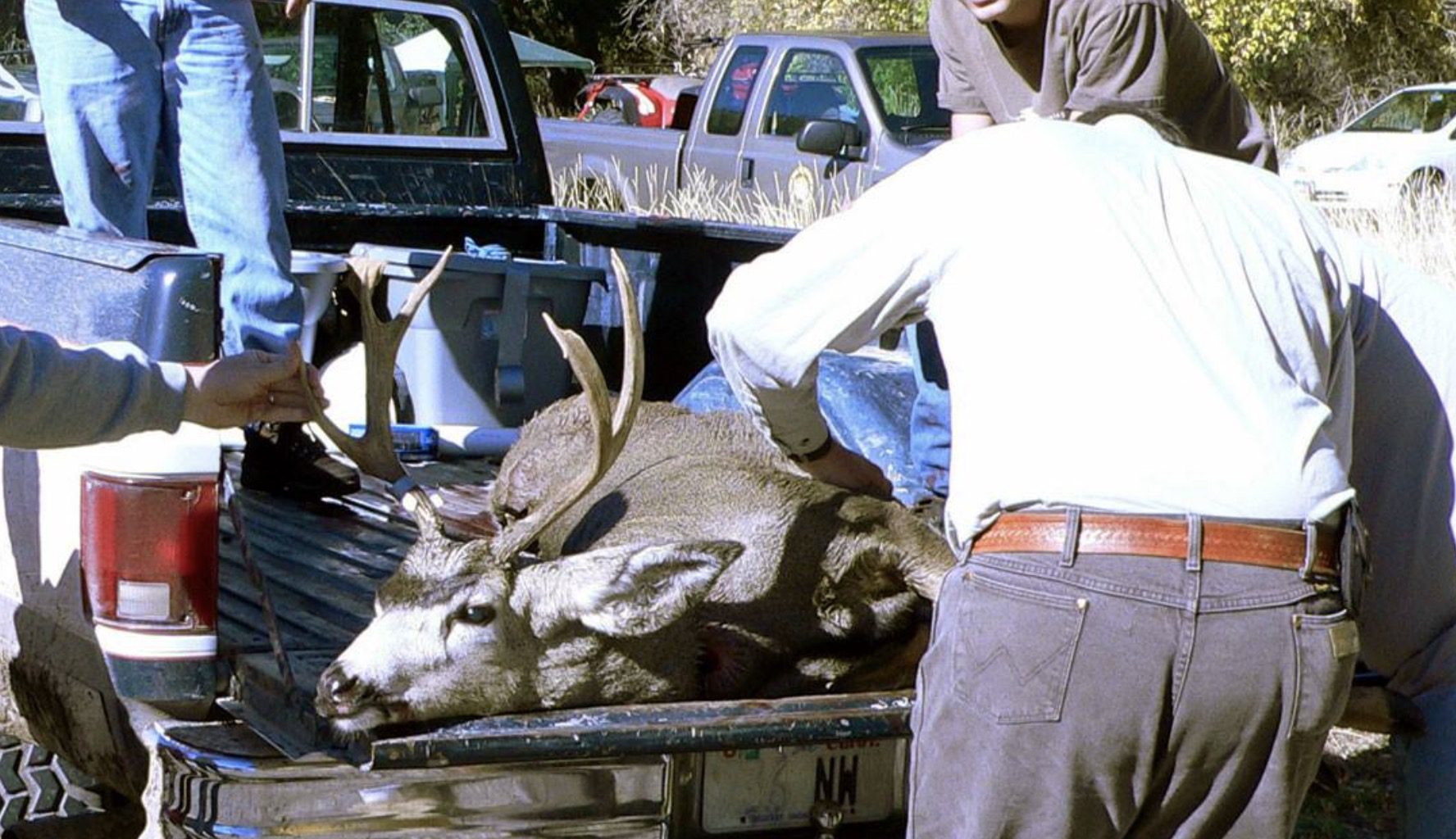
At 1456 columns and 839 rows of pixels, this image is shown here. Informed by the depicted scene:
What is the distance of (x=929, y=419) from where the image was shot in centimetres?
478

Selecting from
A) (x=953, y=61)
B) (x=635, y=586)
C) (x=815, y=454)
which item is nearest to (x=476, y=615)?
(x=635, y=586)

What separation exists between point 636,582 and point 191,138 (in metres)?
1.99

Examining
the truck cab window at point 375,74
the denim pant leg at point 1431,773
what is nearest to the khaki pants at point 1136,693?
the denim pant leg at point 1431,773

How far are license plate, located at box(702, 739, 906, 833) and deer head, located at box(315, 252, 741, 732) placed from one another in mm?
234

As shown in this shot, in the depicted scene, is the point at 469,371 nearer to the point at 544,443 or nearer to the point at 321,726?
the point at 544,443

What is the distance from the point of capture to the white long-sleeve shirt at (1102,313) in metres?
2.78

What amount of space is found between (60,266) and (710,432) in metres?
1.55

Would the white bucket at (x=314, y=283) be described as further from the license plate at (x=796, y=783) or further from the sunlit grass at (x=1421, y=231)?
the sunlit grass at (x=1421, y=231)

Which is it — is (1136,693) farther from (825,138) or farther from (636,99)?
(636,99)

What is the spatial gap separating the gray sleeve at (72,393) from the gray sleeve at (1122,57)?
6.65 ft

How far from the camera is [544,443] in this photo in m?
4.88

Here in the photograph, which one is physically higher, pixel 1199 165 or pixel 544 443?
pixel 1199 165

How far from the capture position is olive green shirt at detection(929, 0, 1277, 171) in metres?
4.30

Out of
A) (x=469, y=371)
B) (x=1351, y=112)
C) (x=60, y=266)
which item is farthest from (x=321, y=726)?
(x=1351, y=112)
